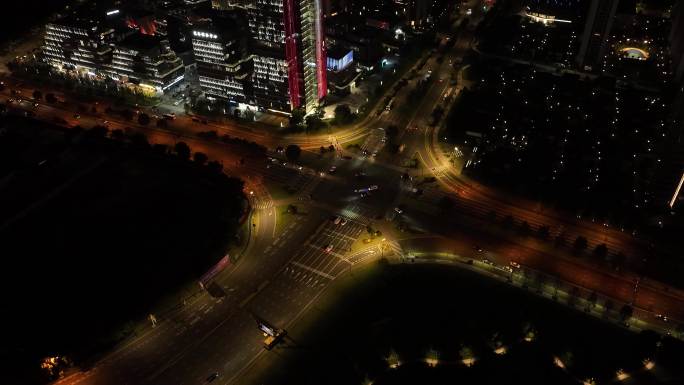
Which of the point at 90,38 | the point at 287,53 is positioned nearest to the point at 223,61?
the point at 287,53

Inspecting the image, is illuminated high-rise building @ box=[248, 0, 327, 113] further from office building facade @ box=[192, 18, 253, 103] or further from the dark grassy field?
the dark grassy field

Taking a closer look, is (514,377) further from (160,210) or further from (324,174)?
(160,210)

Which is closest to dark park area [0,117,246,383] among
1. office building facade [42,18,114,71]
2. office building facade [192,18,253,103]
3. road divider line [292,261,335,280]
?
road divider line [292,261,335,280]

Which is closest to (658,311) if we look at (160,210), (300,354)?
(300,354)

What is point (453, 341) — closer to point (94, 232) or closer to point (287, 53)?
point (94, 232)

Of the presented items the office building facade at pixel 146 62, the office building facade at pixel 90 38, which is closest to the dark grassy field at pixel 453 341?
the office building facade at pixel 146 62
